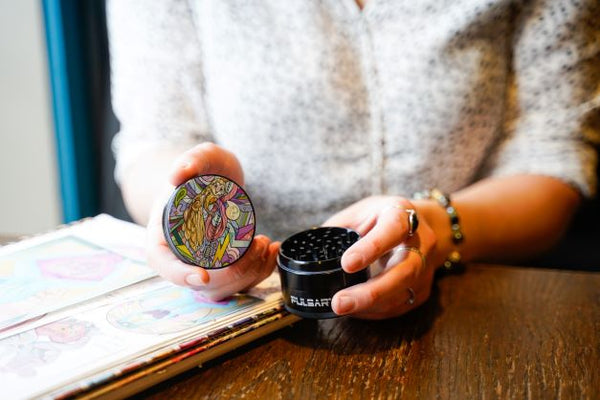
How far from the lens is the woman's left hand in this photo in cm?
51

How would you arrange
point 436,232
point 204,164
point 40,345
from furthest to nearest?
1. point 436,232
2. point 204,164
3. point 40,345

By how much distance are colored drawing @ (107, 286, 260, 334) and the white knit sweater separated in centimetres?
35

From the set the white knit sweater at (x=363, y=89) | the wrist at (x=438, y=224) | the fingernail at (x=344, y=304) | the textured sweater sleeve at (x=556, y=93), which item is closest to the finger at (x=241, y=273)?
the fingernail at (x=344, y=304)

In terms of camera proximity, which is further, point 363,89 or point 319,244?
point 363,89

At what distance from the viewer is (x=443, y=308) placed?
0.61 m

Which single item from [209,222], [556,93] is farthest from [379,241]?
[556,93]

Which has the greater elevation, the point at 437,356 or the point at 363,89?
the point at 363,89

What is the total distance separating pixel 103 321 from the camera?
1.69 ft

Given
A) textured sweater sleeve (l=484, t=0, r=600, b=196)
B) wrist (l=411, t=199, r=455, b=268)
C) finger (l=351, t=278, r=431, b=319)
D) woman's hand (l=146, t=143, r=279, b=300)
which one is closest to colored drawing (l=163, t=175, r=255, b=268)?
woman's hand (l=146, t=143, r=279, b=300)

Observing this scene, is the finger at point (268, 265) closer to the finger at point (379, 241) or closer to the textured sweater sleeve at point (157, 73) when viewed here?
the finger at point (379, 241)

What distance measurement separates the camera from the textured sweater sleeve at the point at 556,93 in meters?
0.80

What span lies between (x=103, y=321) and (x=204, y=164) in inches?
6.9

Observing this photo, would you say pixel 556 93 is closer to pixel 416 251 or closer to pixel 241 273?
pixel 416 251

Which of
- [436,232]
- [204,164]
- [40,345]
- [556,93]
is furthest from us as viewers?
[556,93]
